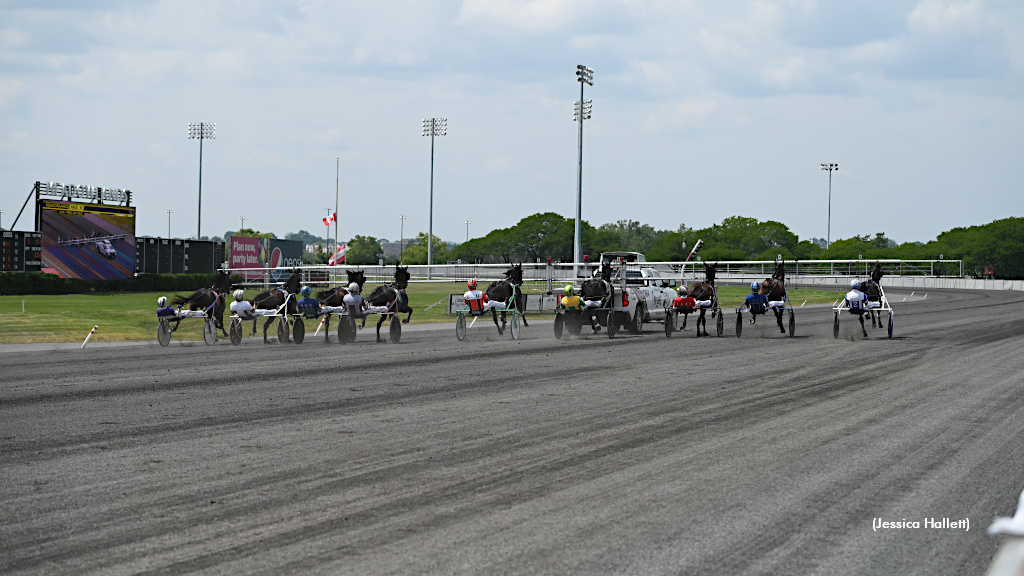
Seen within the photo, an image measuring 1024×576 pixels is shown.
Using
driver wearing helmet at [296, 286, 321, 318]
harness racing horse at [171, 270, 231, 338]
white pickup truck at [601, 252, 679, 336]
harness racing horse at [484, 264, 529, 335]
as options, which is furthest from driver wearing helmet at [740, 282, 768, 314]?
harness racing horse at [171, 270, 231, 338]

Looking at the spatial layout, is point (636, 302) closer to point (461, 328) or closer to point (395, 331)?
point (461, 328)

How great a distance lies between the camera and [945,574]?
5.67 meters

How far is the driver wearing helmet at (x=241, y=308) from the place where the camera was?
904 inches

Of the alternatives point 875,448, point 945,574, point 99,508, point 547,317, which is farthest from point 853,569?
point 547,317

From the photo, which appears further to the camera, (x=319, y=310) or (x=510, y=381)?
(x=319, y=310)

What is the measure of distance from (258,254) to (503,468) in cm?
6514

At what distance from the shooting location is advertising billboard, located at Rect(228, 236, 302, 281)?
67.9 meters

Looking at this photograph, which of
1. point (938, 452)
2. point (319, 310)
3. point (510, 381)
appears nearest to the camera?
point (938, 452)

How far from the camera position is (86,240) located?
182 ft

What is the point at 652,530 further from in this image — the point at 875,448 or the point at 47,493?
the point at 47,493

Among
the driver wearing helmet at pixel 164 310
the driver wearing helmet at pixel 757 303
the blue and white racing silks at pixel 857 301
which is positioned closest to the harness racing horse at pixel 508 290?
the driver wearing helmet at pixel 757 303

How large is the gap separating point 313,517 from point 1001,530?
506 cm

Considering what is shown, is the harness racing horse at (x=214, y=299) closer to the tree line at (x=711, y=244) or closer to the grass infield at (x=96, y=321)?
the grass infield at (x=96, y=321)

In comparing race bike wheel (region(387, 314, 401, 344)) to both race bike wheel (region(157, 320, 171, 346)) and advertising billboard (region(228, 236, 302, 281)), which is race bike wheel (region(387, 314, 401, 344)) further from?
advertising billboard (region(228, 236, 302, 281))
